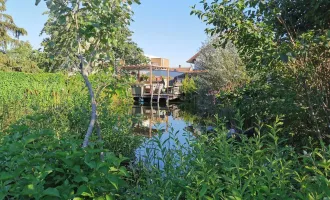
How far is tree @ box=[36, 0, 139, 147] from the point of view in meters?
2.58

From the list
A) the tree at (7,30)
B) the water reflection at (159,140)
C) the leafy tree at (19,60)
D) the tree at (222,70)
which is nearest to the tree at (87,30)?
the water reflection at (159,140)

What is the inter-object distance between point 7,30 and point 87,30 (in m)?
21.7

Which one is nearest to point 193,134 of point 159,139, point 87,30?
point 159,139

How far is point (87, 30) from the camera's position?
2.60m

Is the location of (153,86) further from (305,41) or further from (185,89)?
(305,41)

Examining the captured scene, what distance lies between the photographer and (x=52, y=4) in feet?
8.14

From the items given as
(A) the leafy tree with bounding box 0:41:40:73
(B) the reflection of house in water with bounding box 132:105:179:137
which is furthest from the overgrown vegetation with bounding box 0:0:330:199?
(A) the leafy tree with bounding box 0:41:40:73

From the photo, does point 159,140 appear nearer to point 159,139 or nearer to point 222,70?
point 159,139

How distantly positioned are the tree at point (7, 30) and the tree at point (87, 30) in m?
20.7

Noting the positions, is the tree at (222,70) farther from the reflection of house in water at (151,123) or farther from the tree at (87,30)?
the tree at (87,30)

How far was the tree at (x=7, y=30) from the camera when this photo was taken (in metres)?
20.7

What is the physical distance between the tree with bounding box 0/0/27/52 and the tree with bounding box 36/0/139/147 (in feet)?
67.9

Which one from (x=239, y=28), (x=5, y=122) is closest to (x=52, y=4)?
(x=239, y=28)

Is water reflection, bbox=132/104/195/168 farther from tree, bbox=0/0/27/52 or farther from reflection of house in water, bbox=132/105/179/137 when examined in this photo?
tree, bbox=0/0/27/52
